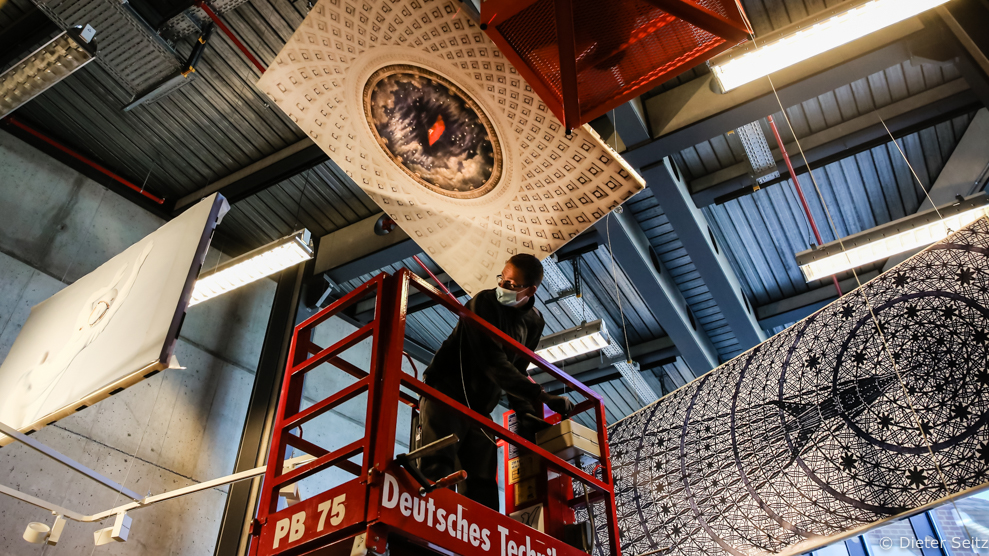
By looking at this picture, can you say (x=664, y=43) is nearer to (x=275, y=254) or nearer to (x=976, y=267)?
(x=976, y=267)

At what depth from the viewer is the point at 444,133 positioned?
497 centimetres

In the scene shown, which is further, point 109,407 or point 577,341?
point 577,341

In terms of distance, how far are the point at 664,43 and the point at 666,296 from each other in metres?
6.75

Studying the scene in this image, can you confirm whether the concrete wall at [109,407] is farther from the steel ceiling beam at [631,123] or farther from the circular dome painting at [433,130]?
the steel ceiling beam at [631,123]

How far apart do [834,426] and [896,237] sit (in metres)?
3.78

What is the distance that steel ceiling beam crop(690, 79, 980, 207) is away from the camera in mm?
8531

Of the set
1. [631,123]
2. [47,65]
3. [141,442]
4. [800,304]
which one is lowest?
[141,442]

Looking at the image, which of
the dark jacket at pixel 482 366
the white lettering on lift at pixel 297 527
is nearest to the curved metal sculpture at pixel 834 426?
the dark jacket at pixel 482 366

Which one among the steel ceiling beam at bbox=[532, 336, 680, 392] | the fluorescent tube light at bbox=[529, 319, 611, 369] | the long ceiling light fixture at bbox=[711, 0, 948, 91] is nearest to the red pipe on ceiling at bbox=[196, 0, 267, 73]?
the long ceiling light fixture at bbox=[711, 0, 948, 91]

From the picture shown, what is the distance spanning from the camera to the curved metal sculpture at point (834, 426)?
4.90 m

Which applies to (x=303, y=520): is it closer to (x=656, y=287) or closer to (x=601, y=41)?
(x=601, y=41)

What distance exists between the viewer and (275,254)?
8.62 metres

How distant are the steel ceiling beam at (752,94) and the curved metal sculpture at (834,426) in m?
3.02

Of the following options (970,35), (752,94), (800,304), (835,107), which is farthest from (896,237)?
(800,304)
